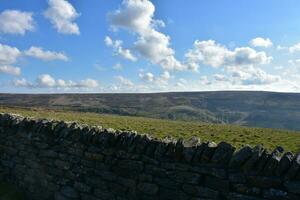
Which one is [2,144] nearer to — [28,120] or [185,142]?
[28,120]

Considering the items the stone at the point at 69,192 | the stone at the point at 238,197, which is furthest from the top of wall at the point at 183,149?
the stone at the point at 69,192

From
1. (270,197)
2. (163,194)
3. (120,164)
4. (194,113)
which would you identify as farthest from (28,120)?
(194,113)

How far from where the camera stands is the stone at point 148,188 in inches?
235

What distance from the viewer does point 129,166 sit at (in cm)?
630

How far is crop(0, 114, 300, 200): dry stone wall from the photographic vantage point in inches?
192

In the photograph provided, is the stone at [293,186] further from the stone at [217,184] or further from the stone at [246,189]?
the stone at [217,184]

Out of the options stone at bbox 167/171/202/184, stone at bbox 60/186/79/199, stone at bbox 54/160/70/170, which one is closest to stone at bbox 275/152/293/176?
stone at bbox 167/171/202/184

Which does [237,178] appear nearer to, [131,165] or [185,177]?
[185,177]

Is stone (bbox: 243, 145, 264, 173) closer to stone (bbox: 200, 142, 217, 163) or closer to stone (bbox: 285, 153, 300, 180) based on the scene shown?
stone (bbox: 285, 153, 300, 180)

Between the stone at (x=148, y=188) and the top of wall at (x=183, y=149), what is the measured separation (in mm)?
456

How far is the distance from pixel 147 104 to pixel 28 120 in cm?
18780

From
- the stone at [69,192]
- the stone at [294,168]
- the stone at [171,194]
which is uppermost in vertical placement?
the stone at [294,168]

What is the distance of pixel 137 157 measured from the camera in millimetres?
6230

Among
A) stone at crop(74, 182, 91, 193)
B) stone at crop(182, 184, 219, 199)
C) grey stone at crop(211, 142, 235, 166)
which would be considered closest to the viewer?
grey stone at crop(211, 142, 235, 166)
